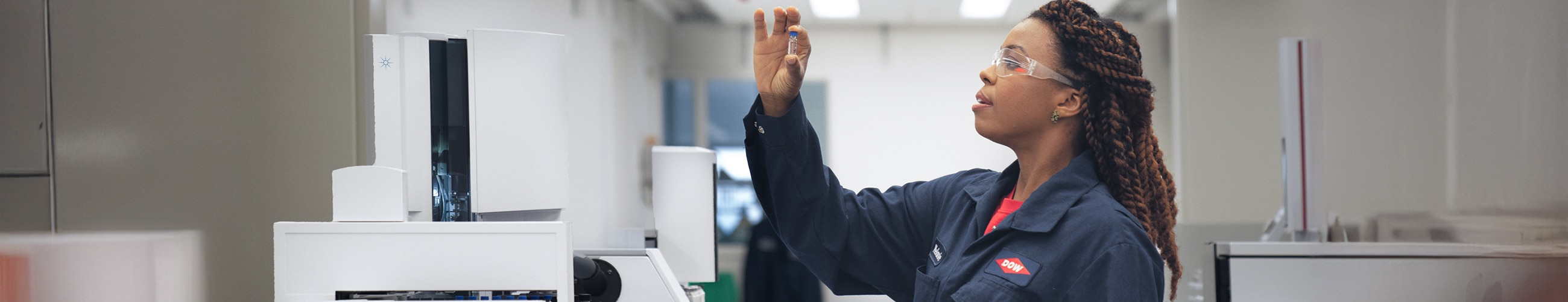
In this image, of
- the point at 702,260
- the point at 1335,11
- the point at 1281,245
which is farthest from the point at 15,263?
the point at 1335,11

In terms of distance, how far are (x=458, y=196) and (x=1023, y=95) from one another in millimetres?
869

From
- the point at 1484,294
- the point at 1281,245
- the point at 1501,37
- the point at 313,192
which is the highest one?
the point at 1501,37

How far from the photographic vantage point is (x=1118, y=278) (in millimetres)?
1055

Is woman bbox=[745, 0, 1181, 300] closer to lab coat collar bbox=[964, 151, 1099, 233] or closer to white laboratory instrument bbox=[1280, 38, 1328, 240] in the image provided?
lab coat collar bbox=[964, 151, 1099, 233]

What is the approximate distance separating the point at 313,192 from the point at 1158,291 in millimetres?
2145

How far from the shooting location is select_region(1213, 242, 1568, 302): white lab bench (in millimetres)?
2215

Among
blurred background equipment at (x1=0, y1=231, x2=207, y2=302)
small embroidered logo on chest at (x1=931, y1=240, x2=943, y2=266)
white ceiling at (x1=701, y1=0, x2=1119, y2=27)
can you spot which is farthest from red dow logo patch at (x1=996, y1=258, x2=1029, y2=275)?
white ceiling at (x1=701, y1=0, x2=1119, y2=27)

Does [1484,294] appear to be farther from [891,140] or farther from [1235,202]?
[891,140]

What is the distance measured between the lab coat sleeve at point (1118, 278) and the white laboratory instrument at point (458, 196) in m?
0.64

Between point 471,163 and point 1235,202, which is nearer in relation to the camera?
point 471,163

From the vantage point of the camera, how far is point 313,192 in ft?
8.02

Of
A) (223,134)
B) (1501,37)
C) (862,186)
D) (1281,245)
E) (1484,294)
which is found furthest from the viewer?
(862,186)

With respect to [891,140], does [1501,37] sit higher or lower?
higher

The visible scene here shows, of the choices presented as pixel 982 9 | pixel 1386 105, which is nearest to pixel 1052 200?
pixel 982 9
